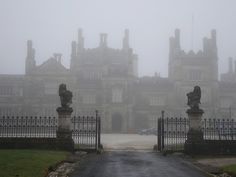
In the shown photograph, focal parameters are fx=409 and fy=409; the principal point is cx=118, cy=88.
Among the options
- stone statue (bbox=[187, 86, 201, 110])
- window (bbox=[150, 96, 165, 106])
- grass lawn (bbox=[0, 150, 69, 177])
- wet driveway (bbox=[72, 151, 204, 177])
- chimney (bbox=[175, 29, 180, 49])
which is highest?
chimney (bbox=[175, 29, 180, 49])

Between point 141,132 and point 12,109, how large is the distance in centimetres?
2172

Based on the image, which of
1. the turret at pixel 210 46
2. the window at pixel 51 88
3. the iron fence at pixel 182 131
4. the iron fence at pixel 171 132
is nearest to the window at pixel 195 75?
the turret at pixel 210 46

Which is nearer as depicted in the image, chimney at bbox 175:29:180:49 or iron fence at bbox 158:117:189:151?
iron fence at bbox 158:117:189:151

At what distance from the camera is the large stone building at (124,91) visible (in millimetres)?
65500

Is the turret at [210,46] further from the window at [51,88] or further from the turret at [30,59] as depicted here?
the turret at [30,59]

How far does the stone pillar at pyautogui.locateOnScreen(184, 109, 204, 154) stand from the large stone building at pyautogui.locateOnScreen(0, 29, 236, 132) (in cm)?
4228

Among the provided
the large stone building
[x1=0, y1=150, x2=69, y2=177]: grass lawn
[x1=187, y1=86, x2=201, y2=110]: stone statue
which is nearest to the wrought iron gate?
[x1=187, y1=86, x2=201, y2=110]: stone statue

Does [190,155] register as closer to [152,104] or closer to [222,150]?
[222,150]

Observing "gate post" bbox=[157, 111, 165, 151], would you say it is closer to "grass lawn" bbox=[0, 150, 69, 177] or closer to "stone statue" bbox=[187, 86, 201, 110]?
"stone statue" bbox=[187, 86, 201, 110]

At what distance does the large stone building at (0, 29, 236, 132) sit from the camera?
6550 cm

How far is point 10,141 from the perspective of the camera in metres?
21.5

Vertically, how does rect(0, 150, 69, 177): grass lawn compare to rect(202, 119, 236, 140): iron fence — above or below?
below

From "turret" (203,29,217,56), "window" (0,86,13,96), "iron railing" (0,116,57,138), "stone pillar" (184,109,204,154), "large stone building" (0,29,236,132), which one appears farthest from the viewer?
"turret" (203,29,217,56)

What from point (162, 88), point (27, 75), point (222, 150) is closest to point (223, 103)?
point (162, 88)
